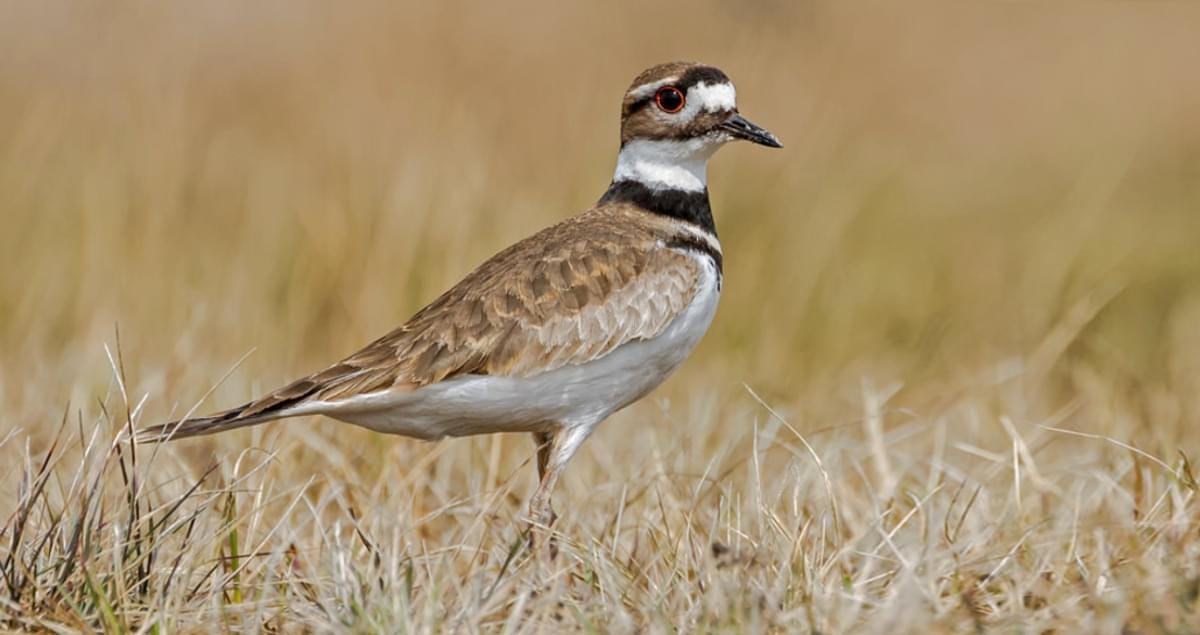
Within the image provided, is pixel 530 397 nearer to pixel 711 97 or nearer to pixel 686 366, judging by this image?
pixel 711 97

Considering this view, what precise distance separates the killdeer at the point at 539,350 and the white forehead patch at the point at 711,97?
0.41 metres

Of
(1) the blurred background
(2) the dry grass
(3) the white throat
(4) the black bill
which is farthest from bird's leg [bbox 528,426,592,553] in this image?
(1) the blurred background

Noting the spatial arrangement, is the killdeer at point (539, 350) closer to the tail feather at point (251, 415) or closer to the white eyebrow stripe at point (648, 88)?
the tail feather at point (251, 415)

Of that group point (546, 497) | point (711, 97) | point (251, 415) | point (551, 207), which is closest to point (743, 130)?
point (711, 97)

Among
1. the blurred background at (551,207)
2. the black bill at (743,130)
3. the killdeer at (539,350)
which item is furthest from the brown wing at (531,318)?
the blurred background at (551,207)

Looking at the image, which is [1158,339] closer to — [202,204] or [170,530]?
[202,204]

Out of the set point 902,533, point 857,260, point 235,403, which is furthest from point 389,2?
point 902,533

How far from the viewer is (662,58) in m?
9.44

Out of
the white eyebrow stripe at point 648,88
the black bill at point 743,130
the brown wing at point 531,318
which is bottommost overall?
the brown wing at point 531,318

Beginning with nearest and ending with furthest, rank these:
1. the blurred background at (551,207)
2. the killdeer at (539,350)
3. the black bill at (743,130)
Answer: the killdeer at (539,350) < the black bill at (743,130) < the blurred background at (551,207)

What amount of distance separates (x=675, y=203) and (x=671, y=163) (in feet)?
0.48

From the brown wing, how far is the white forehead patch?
0.51 meters

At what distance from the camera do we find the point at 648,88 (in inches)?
207

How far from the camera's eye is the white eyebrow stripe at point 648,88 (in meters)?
5.22
